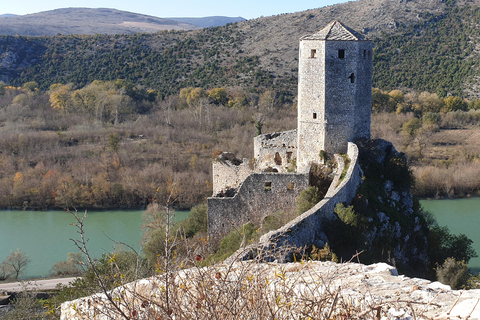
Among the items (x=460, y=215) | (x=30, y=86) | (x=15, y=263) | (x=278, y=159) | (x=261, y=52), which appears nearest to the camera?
(x=278, y=159)

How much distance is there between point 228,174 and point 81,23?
274 ft

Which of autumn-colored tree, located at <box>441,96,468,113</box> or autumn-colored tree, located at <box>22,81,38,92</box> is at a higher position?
autumn-colored tree, located at <box>22,81,38,92</box>

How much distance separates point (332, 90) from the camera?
13.1 meters

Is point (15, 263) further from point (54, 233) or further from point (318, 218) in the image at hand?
point (318, 218)

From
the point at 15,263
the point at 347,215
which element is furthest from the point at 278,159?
the point at 15,263

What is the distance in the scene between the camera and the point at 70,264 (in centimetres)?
1883

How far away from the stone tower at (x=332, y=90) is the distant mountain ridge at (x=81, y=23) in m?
66.0

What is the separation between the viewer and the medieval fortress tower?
12.1m

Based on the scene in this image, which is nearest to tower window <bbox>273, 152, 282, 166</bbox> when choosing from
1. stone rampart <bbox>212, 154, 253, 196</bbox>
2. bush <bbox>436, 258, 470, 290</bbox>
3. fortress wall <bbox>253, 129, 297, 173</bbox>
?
fortress wall <bbox>253, 129, 297, 173</bbox>

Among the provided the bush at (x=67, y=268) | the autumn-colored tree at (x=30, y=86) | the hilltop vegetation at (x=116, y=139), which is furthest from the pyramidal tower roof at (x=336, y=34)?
the autumn-colored tree at (x=30, y=86)

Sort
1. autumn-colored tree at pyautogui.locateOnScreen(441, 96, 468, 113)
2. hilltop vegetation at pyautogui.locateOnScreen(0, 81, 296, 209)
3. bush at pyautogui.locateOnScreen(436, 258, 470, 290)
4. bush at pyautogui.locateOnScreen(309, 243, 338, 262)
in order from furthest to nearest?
autumn-colored tree at pyautogui.locateOnScreen(441, 96, 468, 113)
hilltop vegetation at pyautogui.locateOnScreen(0, 81, 296, 209)
bush at pyautogui.locateOnScreen(436, 258, 470, 290)
bush at pyautogui.locateOnScreen(309, 243, 338, 262)

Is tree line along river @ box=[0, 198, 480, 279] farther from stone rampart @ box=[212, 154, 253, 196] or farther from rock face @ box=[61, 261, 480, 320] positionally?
rock face @ box=[61, 261, 480, 320]

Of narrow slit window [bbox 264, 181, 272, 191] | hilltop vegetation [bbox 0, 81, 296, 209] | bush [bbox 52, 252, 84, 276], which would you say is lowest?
bush [bbox 52, 252, 84, 276]

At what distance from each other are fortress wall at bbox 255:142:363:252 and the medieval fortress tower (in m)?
0.97
